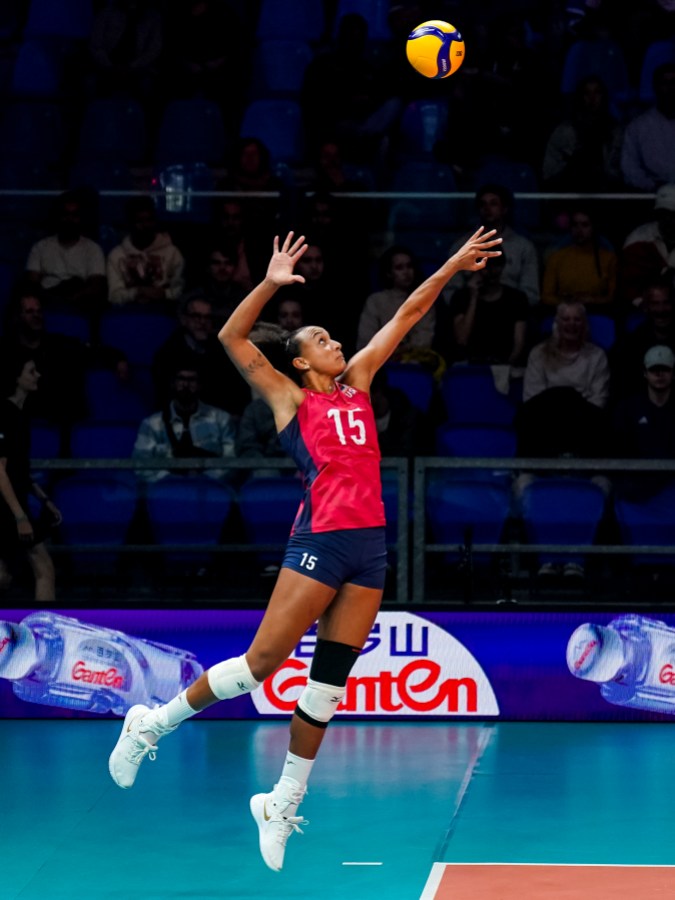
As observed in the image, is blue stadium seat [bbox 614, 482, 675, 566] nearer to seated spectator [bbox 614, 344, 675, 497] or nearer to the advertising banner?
the advertising banner

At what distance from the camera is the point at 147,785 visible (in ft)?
27.2

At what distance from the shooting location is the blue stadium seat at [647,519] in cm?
955

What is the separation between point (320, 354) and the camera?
22.3 feet

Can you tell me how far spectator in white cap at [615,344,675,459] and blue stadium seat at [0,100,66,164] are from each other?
19.5 feet

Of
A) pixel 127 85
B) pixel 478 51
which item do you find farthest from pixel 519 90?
pixel 127 85

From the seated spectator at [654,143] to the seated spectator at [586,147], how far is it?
124mm

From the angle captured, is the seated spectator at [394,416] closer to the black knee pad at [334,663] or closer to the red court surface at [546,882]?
the black knee pad at [334,663]

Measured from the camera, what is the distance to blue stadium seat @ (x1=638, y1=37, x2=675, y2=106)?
13953 mm

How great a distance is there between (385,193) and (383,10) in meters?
3.33

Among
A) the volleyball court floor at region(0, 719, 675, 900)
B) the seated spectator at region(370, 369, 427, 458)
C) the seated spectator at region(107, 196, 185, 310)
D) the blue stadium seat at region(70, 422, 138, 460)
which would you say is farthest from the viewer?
the seated spectator at region(107, 196, 185, 310)

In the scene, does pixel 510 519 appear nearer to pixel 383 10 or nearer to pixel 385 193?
pixel 385 193

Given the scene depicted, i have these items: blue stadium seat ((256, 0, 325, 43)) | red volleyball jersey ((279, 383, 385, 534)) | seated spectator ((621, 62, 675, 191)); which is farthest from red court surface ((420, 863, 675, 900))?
blue stadium seat ((256, 0, 325, 43))

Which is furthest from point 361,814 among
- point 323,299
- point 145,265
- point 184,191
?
point 184,191

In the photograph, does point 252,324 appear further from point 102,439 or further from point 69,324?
point 69,324
